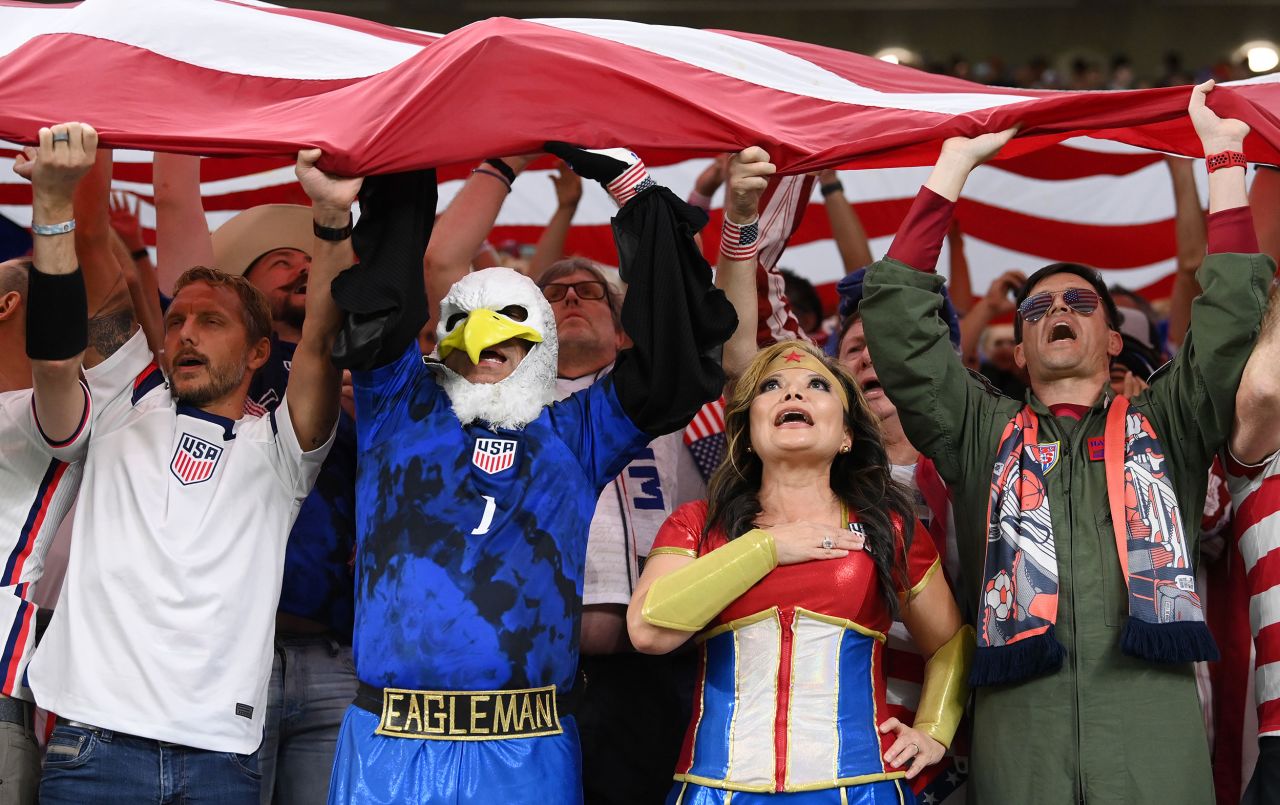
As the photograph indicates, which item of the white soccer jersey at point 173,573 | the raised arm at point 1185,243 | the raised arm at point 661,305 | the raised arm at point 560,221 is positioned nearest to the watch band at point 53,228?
the white soccer jersey at point 173,573

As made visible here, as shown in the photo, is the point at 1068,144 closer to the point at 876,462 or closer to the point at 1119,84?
the point at 876,462

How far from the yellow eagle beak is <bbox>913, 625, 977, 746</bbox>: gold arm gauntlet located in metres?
1.22

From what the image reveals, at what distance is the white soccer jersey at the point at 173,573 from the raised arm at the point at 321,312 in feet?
0.21

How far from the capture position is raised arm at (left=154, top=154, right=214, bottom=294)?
13.8ft

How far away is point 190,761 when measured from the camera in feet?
10.5

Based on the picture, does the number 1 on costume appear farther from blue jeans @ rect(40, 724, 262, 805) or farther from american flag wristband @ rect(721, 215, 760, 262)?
american flag wristband @ rect(721, 215, 760, 262)

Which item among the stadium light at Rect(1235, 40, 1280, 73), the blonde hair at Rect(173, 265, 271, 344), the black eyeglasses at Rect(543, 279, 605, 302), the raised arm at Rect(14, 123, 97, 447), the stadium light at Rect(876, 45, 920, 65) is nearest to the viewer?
A: the raised arm at Rect(14, 123, 97, 447)

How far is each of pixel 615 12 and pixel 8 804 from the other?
36.8 feet

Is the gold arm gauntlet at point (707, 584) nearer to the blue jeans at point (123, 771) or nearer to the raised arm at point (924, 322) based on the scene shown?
the raised arm at point (924, 322)

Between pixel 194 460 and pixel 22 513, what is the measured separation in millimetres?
428

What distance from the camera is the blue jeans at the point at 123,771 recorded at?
3.15m

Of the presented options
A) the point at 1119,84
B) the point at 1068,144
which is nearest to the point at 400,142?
the point at 1068,144

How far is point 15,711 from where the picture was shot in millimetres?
3318

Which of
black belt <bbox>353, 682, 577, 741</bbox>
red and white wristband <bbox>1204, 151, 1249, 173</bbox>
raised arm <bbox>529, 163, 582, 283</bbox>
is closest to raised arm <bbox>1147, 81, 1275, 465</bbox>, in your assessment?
red and white wristband <bbox>1204, 151, 1249, 173</bbox>
